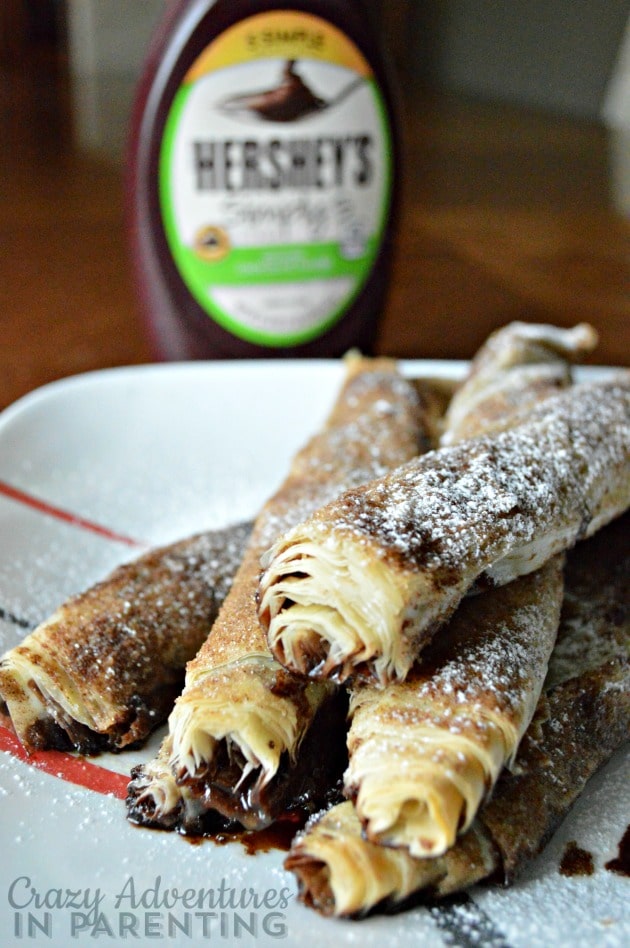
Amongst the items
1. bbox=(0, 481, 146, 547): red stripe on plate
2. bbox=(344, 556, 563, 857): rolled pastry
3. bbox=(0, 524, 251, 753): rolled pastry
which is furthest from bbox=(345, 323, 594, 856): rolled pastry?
bbox=(0, 481, 146, 547): red stripe on plate

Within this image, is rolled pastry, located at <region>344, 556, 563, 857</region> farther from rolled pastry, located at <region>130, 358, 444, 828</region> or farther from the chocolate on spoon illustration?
the chocolate on spoon illustration

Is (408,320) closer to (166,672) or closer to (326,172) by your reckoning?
(326,172)

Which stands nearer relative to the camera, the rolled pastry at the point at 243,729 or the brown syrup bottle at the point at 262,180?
the rolled pastry at the point at 243,729

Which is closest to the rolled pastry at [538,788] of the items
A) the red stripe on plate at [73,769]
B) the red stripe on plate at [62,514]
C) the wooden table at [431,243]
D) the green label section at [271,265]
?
the red stripe on plate at [73,769]

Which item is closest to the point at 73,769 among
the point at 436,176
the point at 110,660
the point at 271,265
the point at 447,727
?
the point at 110,660

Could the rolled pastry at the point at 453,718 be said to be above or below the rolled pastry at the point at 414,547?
below

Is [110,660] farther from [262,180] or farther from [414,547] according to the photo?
[262,180]

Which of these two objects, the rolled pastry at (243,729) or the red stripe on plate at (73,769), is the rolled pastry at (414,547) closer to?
the rolled pastry at (243,729)
